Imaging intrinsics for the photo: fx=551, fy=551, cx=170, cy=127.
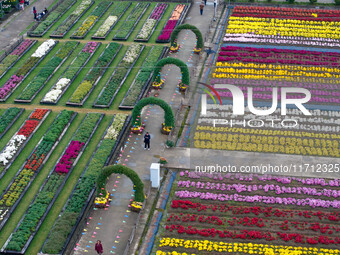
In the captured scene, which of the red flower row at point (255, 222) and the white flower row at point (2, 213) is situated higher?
the red flower row at point (255, 222)

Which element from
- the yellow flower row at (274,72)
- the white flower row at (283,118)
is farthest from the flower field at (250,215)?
the yellow flower row at (274,72)

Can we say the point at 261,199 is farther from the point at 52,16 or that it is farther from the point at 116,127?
the point at 52,16

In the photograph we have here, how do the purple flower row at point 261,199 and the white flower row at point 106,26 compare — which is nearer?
the purple flower row at point 261,199

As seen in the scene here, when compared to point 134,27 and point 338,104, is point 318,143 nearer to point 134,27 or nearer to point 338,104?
point 338,104

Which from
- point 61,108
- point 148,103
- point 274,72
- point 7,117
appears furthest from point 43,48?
point 274,72

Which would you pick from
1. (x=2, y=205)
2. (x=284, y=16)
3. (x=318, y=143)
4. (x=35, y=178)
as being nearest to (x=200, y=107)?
(x=318, y=143)

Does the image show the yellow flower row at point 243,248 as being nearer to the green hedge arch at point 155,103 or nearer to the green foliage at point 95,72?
the green hedge arch at point 155,103
